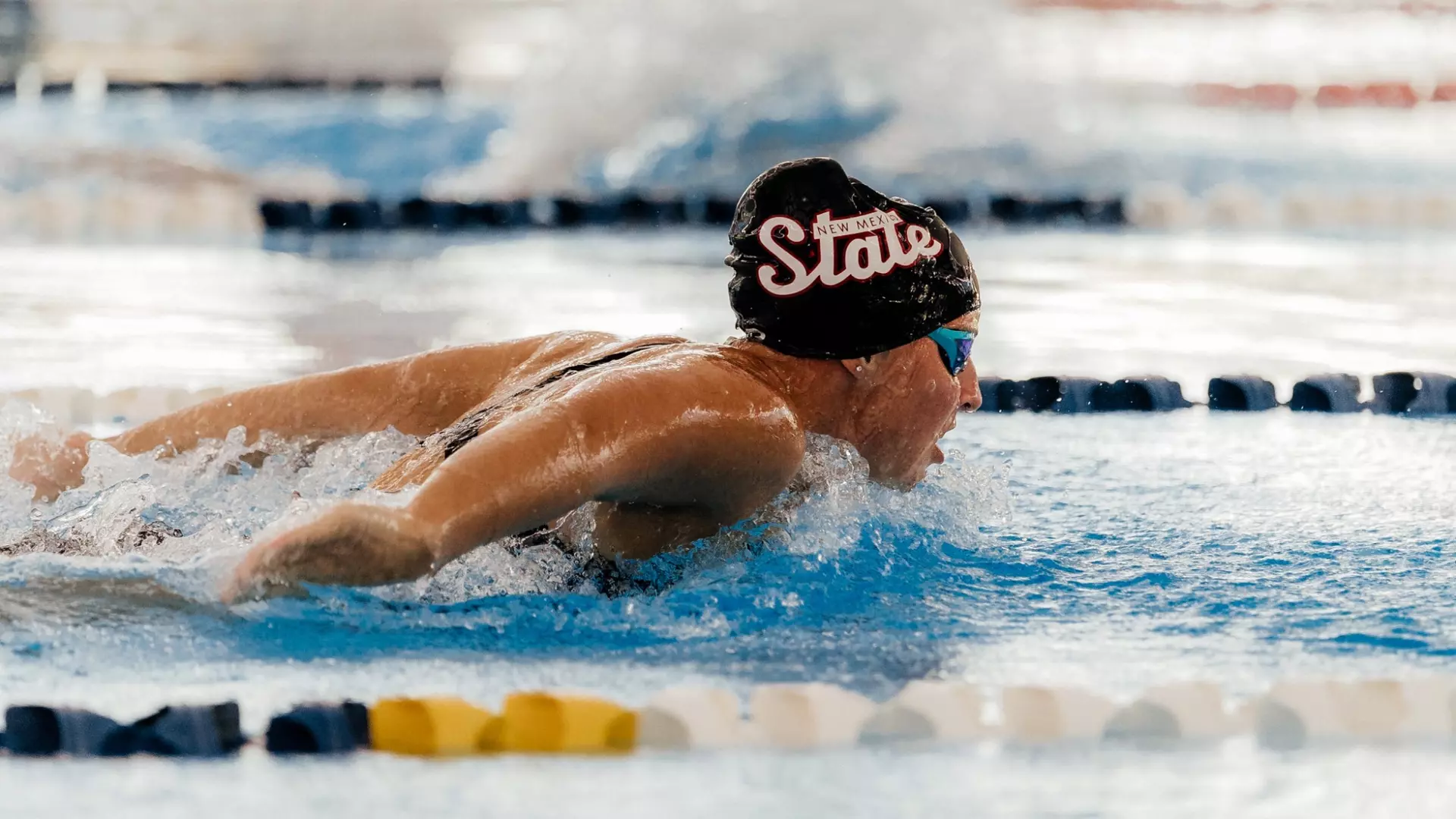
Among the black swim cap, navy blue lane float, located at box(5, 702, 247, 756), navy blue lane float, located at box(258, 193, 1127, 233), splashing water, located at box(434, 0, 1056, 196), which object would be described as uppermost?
splashing water, located at box(434, 0, 1056, 196)

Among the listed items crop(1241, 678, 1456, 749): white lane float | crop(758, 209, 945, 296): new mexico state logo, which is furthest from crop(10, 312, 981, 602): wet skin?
crop(1241, 678, 1456, 749): white lane float

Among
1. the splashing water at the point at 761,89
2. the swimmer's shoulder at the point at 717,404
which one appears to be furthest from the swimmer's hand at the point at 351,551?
the splashing water at the point at 761,89

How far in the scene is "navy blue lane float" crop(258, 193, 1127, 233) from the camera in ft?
→ 27.8

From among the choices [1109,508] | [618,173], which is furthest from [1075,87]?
[1109,508]

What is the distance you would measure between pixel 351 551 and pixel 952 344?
43.3 inches

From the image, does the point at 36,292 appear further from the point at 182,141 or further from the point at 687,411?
the point at 182,141

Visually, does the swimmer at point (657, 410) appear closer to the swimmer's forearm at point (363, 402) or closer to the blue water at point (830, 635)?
the swimmer's forearm at point (363, 402)

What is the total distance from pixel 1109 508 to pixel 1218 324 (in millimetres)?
2813

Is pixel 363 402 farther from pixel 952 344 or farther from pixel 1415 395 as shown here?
pixel 1415 395

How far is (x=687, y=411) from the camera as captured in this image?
240cm

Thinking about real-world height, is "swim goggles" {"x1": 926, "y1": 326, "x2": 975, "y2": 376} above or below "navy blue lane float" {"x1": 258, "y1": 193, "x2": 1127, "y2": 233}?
below

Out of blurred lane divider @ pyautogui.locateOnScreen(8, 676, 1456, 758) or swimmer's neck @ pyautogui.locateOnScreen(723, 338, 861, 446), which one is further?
swimmer's neck @ pyautogui.locateOnScreen(723, 338, 861, 446)

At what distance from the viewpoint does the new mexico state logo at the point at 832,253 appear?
270 centimetres

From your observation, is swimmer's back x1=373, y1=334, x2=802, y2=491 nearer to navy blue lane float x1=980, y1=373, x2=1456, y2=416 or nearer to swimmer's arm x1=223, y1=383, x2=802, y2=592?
swimmer's arm x1=223, y1=383, x2=802, y2=592
